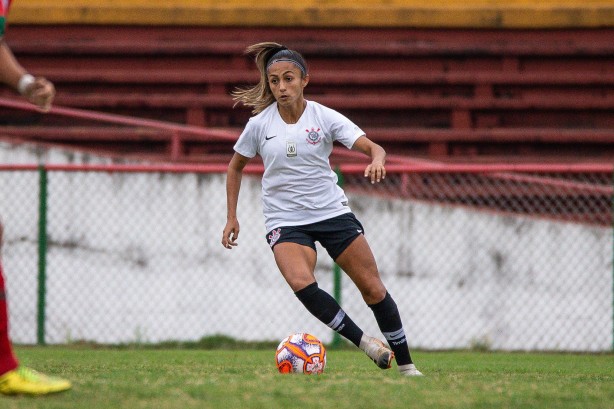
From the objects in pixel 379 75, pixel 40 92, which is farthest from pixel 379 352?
pixel 379 75

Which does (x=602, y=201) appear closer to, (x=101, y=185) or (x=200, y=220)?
(x=200, y=220)

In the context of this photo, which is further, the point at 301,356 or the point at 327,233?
the point at 327,233

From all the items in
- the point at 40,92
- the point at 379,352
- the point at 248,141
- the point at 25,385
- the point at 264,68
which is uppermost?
the point at 264,68

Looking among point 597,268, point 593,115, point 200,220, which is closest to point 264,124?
point 200,220

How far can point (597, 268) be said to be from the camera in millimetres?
10648

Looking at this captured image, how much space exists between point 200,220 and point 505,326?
3.26 metres

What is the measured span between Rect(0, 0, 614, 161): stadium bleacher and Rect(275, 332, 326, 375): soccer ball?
6.21 meters

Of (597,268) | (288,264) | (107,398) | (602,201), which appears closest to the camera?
(107,398)

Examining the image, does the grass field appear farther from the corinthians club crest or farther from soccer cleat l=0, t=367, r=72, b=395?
the corinthians club crest

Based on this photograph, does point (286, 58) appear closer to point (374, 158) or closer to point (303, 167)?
point (303, 167)

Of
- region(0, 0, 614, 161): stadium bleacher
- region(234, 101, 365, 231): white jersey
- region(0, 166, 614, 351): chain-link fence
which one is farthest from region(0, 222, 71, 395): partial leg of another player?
region(0, 0, 614, 161): stadium bleacher

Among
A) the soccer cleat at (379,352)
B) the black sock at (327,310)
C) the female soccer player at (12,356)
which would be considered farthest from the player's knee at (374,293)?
the female soccer player at (12,356)

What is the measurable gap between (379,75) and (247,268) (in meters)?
3.06

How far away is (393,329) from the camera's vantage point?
625 centimetres
